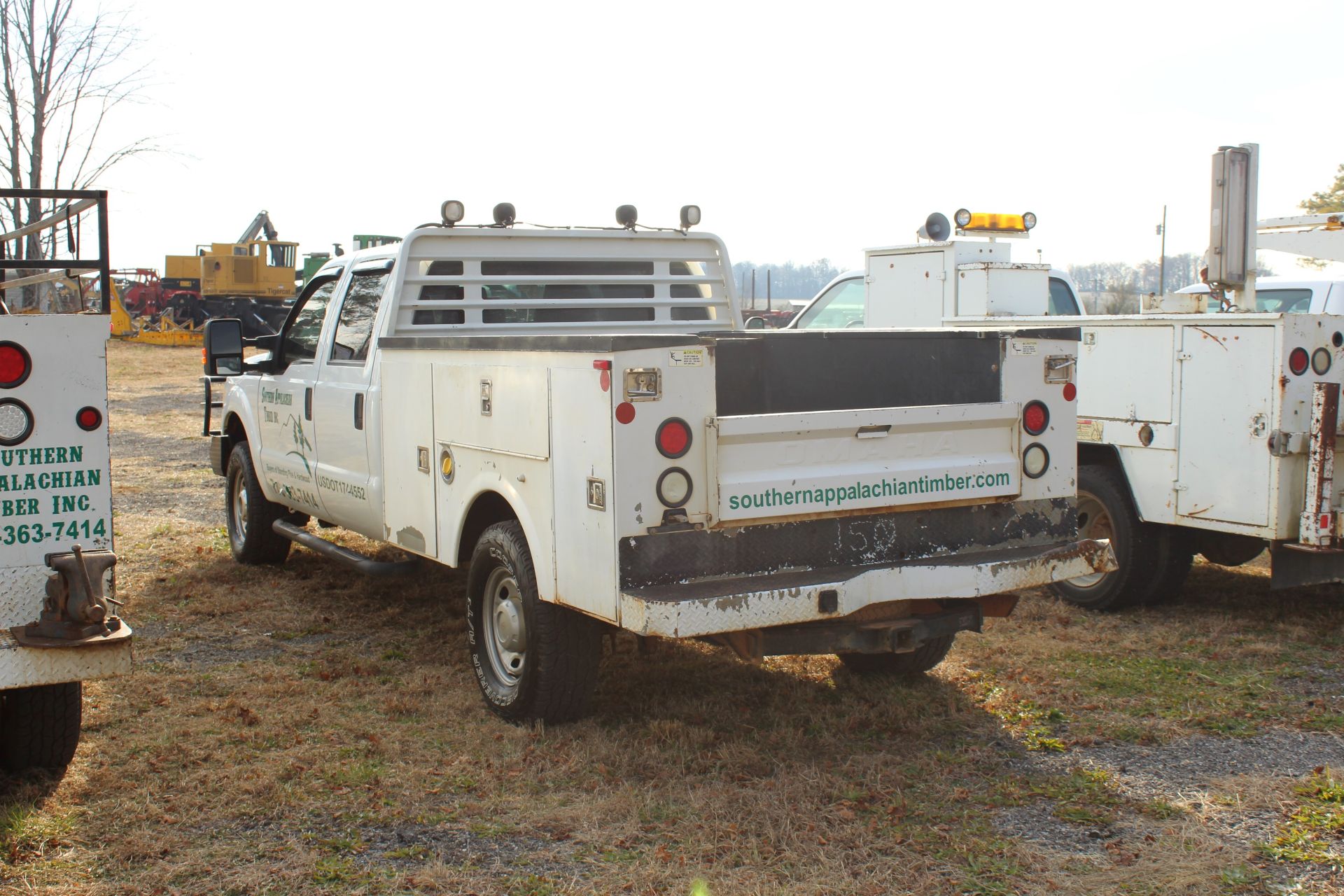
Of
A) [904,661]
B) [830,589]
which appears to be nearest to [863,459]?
[830,589]

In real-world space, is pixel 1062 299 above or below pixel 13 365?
above

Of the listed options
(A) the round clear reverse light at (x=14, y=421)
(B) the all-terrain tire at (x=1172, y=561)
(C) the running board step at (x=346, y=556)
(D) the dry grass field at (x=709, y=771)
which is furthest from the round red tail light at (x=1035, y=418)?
(A) the round clear reverse light at (x=14, y=421)

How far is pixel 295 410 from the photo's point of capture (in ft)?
23.2

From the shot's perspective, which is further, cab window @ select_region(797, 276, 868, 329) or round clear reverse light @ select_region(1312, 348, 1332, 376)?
cab window @ select_region(797, 276, 868, 329)

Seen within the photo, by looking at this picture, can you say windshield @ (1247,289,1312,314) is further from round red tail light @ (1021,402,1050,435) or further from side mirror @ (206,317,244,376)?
side mirror @ (206,317,244,376)

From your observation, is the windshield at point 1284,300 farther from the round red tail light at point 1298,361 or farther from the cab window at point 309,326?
the cab window at point 309,326

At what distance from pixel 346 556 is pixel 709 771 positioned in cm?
266

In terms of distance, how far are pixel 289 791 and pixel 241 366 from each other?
3.89 meters

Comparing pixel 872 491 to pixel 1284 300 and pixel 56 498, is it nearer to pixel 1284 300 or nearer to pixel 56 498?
pixel 56 498

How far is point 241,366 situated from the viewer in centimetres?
759

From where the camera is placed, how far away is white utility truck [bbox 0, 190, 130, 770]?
3.80 metres

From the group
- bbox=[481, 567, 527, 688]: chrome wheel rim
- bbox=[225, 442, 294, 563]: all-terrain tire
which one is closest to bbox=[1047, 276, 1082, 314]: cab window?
bbox=[225, 442, 294, 563]: all-terrain tire

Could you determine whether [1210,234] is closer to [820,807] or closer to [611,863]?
[820,807]

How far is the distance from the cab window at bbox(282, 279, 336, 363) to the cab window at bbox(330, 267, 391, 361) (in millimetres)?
236
